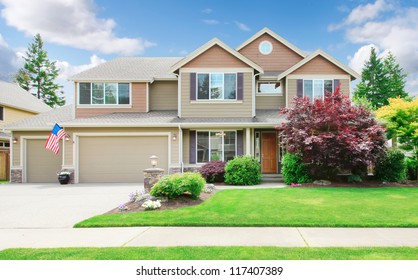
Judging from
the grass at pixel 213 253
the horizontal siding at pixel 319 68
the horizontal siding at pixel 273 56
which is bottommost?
the grass at pixel 213 253

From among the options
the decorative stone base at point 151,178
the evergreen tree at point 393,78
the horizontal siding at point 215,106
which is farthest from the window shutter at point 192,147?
the evergreen tree at point 393,78

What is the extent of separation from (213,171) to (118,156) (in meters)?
5.32

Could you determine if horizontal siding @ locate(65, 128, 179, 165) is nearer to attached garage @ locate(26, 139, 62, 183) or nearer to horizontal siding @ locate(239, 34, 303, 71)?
attached garage @ locate(26, 139, 62, 183)

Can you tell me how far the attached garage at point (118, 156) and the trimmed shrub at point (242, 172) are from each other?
3698 millimetres

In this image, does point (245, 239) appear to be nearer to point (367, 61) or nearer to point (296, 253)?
point (296, 253)

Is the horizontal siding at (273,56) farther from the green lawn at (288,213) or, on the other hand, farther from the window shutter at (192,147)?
the green lawn at (288,213)

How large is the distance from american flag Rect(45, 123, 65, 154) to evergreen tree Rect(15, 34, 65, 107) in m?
32.5

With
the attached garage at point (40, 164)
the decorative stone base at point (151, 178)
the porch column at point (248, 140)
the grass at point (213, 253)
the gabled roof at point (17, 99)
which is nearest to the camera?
the grass at point (213, 253)

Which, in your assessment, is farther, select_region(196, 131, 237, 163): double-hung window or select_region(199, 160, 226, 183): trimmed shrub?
select_region(196, 131, 237, 163): double-hung window

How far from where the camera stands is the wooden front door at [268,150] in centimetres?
1596

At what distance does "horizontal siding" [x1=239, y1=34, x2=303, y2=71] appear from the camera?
58.0 feet

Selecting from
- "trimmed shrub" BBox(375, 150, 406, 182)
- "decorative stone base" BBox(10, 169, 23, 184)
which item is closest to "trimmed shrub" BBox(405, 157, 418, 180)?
"trimmed shrub" BBox(375, 150, 406, 182)

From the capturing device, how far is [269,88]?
55.8 feet

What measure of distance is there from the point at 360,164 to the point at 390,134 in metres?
3.08
